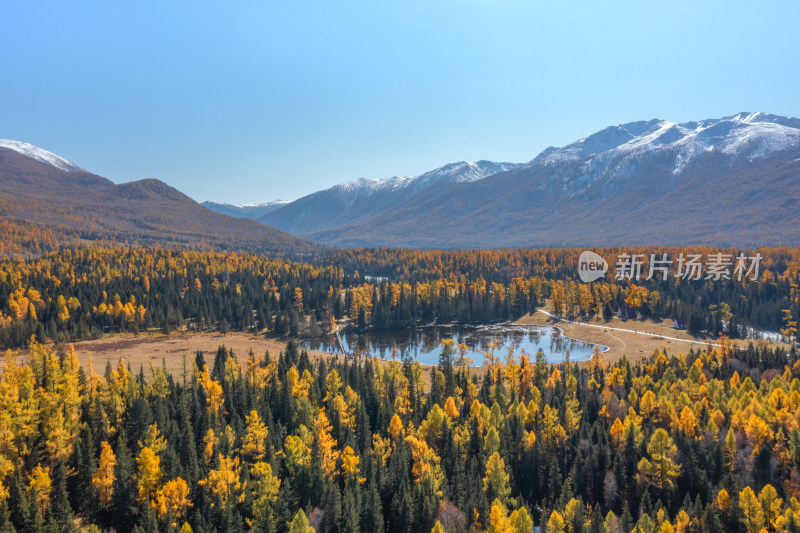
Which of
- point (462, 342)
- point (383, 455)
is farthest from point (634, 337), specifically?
point (383, 455)

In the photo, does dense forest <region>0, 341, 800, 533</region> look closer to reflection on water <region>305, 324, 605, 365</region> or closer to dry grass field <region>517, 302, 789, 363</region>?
dry grass field <region>517, 302, 789, 363</region>

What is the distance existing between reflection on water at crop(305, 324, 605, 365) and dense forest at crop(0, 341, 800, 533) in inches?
2068

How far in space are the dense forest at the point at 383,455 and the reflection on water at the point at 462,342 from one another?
52538mm

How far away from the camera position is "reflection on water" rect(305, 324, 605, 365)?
6225 inches

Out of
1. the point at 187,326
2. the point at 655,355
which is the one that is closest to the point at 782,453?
the point at 655,355

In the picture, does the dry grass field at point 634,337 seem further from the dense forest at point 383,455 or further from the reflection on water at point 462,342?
the dense forest at point 383,455

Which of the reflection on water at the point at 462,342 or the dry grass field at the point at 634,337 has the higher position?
the dry grass field at the point at 634,337

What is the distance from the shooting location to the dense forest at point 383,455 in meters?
63.5

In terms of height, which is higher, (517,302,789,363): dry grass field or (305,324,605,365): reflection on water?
(517,302,789,363): dry grass field

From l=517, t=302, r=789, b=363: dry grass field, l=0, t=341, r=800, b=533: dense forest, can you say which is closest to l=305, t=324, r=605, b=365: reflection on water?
l=517, t=302, r=789, b=363: dry grass field

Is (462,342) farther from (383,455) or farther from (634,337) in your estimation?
(383,455)

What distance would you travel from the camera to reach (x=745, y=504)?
6481cm

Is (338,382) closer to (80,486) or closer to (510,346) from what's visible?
(80,486)

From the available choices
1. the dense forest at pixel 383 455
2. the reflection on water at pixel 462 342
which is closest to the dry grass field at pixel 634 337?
the reflection on water at pixel 462 342
